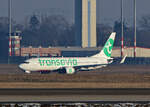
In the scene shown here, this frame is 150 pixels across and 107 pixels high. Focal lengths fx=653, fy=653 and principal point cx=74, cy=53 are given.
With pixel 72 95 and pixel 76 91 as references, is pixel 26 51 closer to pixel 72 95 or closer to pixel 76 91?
pixel 76 91

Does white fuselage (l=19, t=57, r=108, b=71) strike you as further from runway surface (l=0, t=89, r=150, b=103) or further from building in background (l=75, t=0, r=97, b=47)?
building in background (l=75, t=0, r=97, b=47)

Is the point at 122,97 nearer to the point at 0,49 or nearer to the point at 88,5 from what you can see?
the point at 0,49

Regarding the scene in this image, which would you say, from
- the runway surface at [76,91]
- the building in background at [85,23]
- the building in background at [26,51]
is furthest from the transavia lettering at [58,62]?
the building in background at [85,23]

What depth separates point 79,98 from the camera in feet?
155

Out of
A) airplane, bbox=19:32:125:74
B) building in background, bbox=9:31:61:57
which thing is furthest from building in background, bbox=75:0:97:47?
airplane, bbox=19:32:125:74

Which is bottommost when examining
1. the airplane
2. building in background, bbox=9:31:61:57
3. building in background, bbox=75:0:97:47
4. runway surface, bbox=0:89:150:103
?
runway surface, bbox=0:89:150:103

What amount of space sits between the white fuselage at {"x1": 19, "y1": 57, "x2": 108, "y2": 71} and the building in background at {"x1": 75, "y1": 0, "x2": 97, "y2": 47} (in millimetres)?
98524

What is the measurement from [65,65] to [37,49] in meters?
63.6

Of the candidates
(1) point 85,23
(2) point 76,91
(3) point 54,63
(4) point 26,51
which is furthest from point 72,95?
(1) point 85,23

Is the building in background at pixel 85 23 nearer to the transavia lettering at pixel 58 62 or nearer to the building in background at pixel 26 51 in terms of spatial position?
the building in background at pixel 26 51

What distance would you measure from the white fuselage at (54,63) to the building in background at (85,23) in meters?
98.5

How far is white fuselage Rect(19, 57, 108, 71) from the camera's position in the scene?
3617 inches

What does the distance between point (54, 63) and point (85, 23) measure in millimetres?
102576

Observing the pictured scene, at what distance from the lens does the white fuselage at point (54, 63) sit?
91875 mm
